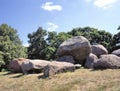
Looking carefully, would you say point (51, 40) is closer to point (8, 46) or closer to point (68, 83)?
point (8, 46)

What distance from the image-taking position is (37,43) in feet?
171

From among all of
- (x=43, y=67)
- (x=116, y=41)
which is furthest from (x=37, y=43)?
Answer: (x=43, y=67)

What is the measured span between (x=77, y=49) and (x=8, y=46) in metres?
18.3

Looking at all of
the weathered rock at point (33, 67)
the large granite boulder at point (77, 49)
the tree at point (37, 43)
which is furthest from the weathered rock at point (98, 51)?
the tree at point (37, 43)

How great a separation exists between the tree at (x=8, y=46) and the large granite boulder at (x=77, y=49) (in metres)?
14.7

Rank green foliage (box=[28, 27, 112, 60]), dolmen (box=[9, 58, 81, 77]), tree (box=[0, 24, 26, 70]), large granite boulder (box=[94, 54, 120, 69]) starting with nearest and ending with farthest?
dolmen (box=[9, 58, 81, 77]) → large granite boulder (box=[94, 54, 120, 69]) → tree (box=[0, 24, 26, 70]) → green foliage (box=[28, 27, 112, 60])

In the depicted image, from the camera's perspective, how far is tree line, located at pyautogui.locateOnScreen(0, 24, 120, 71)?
132 feet

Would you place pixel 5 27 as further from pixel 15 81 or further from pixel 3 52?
pixel 15 81

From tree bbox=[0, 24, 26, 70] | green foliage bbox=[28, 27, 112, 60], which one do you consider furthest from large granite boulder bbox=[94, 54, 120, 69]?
green foliage bbox=[28, 27, 112, 60]

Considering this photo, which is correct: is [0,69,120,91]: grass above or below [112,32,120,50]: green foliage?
below

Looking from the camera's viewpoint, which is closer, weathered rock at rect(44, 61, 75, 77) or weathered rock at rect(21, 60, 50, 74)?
weathered rock at rect(44, 61, 75, 77)

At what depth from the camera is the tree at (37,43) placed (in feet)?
168

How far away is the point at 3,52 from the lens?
39.3 meters

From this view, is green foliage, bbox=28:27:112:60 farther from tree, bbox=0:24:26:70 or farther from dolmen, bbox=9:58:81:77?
dolmen, bbox=9:58:81:77
